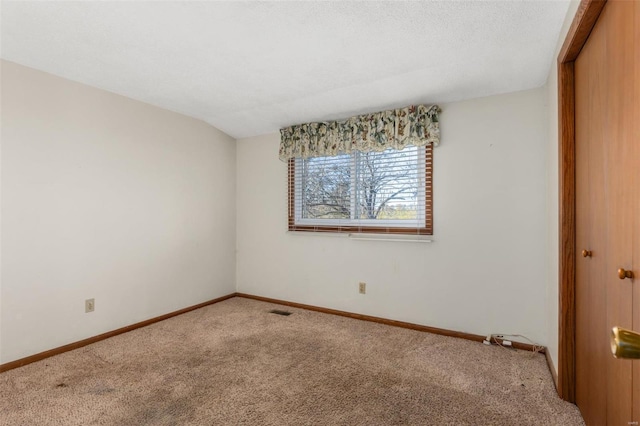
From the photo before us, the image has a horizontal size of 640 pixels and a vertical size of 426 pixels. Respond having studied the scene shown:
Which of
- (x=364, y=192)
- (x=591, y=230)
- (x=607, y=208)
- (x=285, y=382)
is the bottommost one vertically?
(x=285, y=382)

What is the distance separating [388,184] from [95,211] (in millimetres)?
2655

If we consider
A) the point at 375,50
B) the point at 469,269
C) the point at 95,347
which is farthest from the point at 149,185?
the point at 469,269

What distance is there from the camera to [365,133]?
320cm

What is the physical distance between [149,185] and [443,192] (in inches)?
111

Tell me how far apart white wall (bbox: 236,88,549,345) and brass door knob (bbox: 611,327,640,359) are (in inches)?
91.8

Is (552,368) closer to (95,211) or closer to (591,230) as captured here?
(591,230)

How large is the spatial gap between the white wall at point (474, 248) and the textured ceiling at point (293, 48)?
294 mm

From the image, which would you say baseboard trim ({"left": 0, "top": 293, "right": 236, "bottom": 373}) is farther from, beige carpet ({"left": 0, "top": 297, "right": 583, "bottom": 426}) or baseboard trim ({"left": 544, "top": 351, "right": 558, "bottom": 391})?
baseboard trim ({"left": 544, "top": 351, "right": 558, "bottom": 391})

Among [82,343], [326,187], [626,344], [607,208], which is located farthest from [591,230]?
[82,343]

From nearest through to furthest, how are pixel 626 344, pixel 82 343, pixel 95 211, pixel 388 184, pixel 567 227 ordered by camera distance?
pixel 626 344, pixel 567 227, pixel 82 343, pixel 95 211, pixel 388 184

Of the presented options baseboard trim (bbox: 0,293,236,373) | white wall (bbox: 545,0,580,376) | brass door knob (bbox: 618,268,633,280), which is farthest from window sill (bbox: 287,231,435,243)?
brass door knob (bbox: 618,268,633,280)

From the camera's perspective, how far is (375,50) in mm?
2139

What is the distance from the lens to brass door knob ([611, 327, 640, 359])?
51 centimetres

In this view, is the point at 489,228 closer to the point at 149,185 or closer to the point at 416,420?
the point at 416,420
